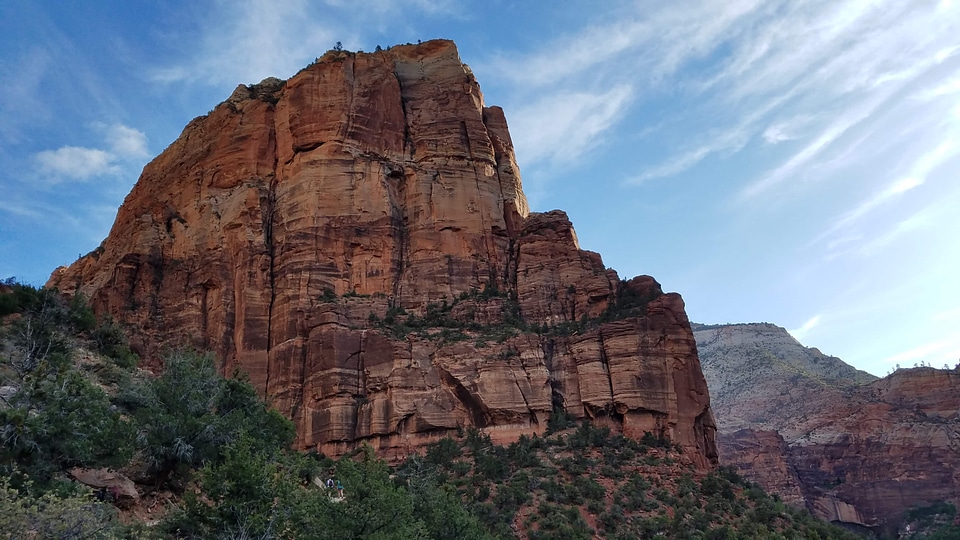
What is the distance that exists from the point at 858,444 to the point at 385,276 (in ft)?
238

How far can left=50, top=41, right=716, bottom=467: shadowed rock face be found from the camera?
1970 inches

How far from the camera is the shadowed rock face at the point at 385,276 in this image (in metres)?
50.0

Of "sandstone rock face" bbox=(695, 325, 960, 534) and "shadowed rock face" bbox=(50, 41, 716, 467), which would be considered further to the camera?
"sandstone rock face" bbox=(695, 325, 960, 534)

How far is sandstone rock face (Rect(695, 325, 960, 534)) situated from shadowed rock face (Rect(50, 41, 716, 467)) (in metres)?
56.5

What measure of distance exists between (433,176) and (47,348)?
38.6 m

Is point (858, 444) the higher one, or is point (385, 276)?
point (385, 276)

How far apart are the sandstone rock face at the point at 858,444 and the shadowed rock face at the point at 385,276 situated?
185 ft

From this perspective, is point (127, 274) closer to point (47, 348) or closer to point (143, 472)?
point (47, 348)

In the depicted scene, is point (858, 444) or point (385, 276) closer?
point (385, 276)

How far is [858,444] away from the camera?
98.8 metres

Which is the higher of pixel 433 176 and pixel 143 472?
pixel 433 176

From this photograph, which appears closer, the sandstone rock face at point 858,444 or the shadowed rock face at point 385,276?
the shadowed rock face at point 385,276

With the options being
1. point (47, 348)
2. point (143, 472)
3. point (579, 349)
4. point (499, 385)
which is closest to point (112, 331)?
point (47, 348)

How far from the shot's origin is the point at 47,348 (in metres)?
28.4
